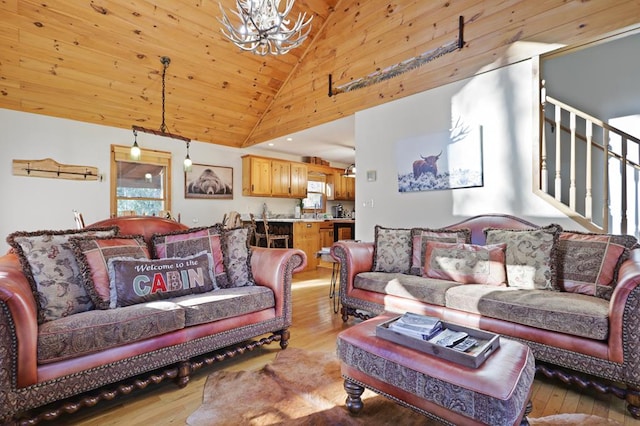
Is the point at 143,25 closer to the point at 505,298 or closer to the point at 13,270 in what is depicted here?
the point at 13,270

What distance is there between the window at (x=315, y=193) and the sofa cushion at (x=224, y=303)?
5.17 metres

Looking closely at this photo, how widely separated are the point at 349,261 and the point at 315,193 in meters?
4.76

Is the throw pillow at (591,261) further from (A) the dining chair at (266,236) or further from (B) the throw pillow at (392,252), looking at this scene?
(A) the dining chair at (266,236)

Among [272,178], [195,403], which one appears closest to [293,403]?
[195,403]

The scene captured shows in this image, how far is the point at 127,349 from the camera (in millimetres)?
1707

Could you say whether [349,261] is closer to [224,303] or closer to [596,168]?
[224,303]

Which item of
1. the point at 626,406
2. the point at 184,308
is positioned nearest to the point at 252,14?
the point at 184,308

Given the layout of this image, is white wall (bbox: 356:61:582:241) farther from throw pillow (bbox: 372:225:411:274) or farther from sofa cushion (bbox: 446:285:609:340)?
sofa cushion (bbox: 446:285:609:340)

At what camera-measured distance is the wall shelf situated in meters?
4.25

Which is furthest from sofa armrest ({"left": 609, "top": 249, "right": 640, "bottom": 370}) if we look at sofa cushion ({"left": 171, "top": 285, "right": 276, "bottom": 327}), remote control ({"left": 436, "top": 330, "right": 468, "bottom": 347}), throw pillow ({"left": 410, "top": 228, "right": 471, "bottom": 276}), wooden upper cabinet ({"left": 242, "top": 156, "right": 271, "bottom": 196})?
wooden upper cabinet ({"left": 242, "top": 156, "right": 271, "bottom": 196})

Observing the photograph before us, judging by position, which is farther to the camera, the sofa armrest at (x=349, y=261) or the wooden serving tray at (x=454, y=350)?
the sofa armrest at (x=349, y=261)

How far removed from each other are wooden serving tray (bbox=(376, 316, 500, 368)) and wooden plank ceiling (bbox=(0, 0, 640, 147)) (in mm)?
2804

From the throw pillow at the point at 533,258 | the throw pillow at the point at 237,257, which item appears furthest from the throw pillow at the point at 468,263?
the throw pillow at the point at 237,257

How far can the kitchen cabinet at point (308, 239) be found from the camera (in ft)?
18.9
